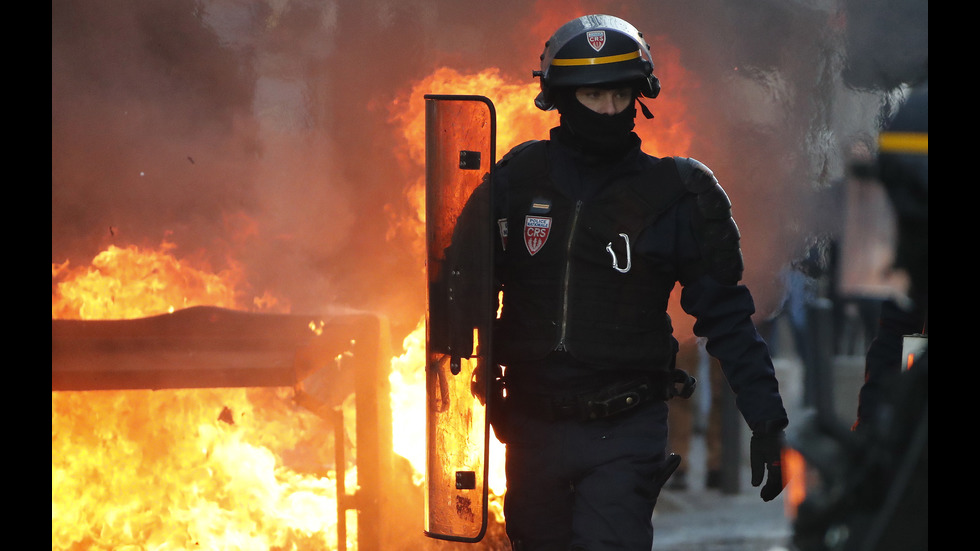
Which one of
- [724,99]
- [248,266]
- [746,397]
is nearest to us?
[746,397]

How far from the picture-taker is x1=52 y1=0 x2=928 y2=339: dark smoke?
4.87 m

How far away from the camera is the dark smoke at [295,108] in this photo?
487 cm

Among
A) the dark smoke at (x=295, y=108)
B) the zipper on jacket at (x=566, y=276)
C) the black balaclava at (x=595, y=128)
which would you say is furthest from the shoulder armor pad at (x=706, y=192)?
the dark smoke at (x=295, y=108)

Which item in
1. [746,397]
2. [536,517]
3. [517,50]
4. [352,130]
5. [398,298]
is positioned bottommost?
[536,517]

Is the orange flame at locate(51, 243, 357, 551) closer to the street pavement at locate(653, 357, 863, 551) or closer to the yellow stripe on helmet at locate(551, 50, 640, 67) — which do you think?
the street pavement at locate(653, 357, 863, 551)

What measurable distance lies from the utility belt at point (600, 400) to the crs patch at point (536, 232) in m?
0.46

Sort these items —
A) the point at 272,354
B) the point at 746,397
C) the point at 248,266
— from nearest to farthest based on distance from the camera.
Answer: the point at 746,397 < the point at 272,354 < the point at 248,266

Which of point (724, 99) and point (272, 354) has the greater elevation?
point (724, 99)

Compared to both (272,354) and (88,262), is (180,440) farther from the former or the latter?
(88,262)

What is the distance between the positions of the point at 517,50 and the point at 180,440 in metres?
2.61

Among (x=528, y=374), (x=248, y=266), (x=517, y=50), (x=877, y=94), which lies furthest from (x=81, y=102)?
(x=877, y=94)

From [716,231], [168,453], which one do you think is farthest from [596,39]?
[168,453]

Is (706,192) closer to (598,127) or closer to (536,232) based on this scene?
(598,127)

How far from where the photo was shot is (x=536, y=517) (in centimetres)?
296
